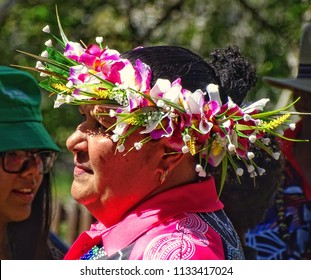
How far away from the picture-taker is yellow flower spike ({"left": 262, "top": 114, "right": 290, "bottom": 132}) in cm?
278

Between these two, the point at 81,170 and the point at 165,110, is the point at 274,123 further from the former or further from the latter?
the point at 81,170

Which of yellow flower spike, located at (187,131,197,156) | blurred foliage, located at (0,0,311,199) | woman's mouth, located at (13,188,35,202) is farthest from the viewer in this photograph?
blurred foliage, located at (0,0,311,199)

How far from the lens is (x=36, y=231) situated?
14.2ft

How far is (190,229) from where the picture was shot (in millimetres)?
2723

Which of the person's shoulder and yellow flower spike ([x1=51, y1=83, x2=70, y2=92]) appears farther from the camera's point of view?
the person's shoulder

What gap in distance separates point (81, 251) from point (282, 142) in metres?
2.01

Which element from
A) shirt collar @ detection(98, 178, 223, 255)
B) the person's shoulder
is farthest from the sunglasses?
shirt collar @ detection(98, 178, 223, 255)

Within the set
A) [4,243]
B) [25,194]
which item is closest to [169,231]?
[25,194]

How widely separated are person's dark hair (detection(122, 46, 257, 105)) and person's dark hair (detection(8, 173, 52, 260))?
1.43 m

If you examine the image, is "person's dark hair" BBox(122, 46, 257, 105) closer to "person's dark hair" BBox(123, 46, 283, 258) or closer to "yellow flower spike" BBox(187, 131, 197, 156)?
"person's dark hair" BBox(123, 46, 283, 258)

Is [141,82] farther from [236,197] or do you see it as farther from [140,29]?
[140,29]

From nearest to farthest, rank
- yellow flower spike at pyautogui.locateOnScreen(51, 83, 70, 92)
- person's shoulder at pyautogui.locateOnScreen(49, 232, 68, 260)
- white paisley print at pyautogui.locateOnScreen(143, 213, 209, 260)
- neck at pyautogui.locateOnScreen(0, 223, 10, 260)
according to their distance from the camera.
→ white paisley print at pyautogui.locateOnScreen(143, 213, 209, 260) → yellow flower spike at pyautogui.locateOnScreen(51, 83, 70, 92) → neck at pyautogui.locateOnScreen(0, 223, 10, 260) → person's shoulder at pyautogui.locateOnScreen(49, 232, 68, 260)

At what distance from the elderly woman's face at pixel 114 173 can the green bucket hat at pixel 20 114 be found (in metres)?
1.12
